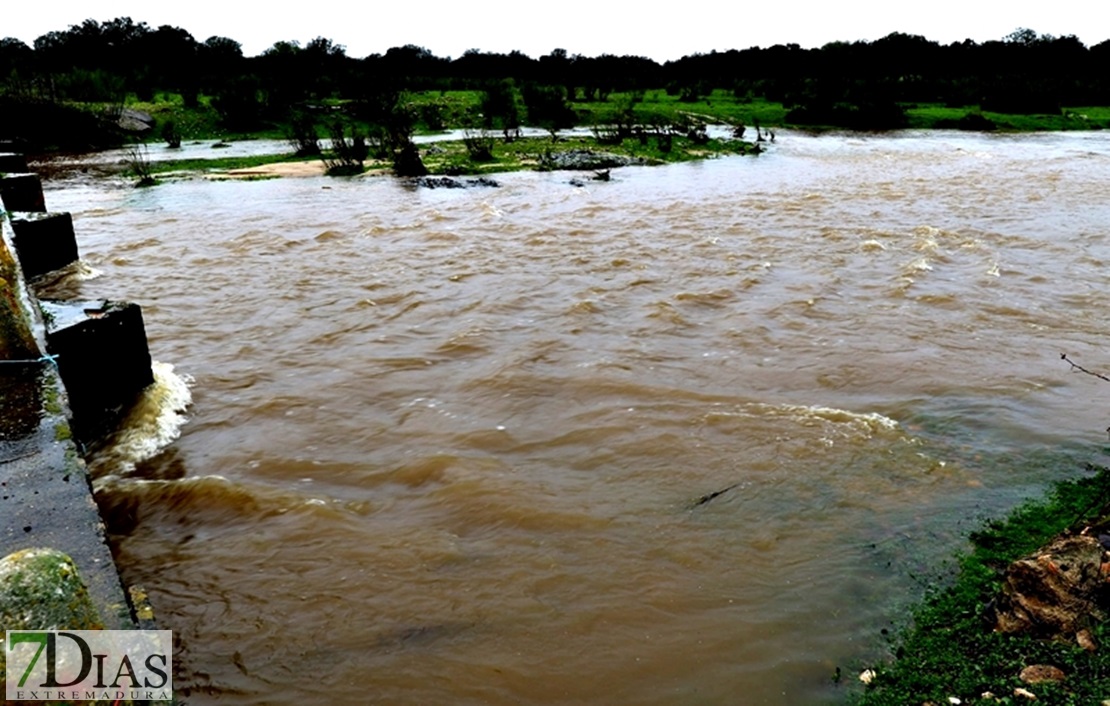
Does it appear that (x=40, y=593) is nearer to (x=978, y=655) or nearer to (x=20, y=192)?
(x=978, y=655)

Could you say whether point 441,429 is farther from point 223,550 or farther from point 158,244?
point 158,244

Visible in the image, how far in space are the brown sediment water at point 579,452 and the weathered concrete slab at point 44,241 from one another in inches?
18.7

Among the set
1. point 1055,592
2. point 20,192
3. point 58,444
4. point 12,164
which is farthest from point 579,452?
point 12,164

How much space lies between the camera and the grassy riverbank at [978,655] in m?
3.05

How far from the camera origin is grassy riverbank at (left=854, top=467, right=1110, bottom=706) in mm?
3053

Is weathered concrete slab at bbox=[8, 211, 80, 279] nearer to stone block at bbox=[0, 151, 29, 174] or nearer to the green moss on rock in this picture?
stone block at bbox=[0, 151, 29, 174]

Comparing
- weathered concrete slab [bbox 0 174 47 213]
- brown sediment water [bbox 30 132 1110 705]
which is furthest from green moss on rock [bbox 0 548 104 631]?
weathered concrete slab [bbox 0 174 47 213]

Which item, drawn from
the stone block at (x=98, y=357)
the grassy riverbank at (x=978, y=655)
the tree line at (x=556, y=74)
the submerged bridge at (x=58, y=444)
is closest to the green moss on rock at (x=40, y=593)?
the submerged bridge at (x=58, y=444)

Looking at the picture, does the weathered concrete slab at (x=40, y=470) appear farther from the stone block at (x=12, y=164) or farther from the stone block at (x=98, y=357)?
the stone block at (x=12, y=164)

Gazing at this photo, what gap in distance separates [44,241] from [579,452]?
10587mm

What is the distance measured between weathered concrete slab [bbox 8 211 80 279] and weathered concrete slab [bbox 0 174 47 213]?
7.50 feet

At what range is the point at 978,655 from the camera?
3.37 m

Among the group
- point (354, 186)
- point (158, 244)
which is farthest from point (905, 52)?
point (158, 244)

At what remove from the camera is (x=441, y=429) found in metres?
6.29
